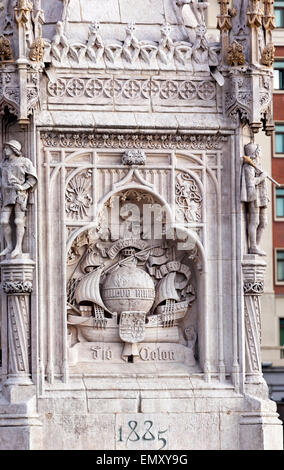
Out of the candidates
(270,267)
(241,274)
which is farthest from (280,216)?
(241,274)

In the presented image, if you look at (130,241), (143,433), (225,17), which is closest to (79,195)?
(130,241)

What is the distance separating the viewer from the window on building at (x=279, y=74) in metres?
64.2

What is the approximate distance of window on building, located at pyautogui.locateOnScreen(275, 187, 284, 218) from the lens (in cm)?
6506

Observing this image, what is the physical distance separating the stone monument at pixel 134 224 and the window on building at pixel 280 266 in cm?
2575

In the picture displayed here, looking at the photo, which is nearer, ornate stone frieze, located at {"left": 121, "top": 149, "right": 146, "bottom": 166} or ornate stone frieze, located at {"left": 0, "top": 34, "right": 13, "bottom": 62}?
ornate stone frieze, located at {"left": 0, "top": 34, "right": 13, "bottom": 62}

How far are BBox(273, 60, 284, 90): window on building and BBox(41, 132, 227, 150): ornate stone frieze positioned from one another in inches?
976

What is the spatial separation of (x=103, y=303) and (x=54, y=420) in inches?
83.0

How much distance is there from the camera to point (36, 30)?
38.8 meters

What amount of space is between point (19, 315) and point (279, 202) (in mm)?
27548

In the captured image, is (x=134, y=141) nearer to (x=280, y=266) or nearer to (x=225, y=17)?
(x=225, y=17)

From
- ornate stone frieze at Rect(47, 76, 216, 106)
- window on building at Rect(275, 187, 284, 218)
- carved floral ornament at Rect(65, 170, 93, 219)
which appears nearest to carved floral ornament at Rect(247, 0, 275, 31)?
ornate stone frieze at Rect(47, 76, 216, 106)

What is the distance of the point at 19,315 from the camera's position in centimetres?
3847

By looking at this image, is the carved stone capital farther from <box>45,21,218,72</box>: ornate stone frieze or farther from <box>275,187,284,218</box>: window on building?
<box>275,187,284,218</box>: window on building

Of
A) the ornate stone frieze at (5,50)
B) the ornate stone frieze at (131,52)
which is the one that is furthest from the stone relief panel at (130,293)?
the ornate stone frieze at (5,50)
